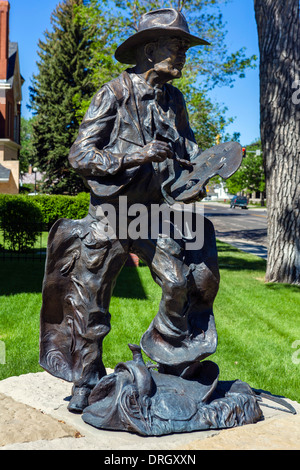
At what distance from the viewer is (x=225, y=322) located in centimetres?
794

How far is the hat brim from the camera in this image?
360 cm

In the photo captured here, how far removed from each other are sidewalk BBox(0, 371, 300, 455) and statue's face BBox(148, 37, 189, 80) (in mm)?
2394

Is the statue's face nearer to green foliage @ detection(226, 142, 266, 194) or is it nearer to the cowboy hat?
the cowboy hat

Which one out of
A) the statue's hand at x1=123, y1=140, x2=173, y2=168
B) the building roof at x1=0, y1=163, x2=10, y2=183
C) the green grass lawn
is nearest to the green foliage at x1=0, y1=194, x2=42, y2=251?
the green grass lawn

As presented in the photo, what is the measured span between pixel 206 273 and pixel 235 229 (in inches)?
901

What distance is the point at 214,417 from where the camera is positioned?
3.61 meters

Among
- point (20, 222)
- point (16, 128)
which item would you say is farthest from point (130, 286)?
point (16, 128)

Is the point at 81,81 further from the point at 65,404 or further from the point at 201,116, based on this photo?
the point at 65,404

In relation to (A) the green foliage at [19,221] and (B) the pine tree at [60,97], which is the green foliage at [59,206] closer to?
Answer: (A) the green foliage at [19,221]

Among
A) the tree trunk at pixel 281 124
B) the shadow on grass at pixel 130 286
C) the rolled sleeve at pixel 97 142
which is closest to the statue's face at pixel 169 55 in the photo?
the rolled sleeve at pixel 97 142

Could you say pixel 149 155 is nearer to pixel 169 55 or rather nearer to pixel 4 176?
pixel 169 55

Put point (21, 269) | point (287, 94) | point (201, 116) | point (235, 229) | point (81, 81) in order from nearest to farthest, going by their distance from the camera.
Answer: point (287, 94), point (21, 269), point (201, 116), point (235, 229), point (81, 81)

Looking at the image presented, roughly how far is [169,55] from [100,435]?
8.25 ft

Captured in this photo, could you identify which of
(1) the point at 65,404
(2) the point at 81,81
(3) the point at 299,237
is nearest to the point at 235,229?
(2) the point at 81,81
